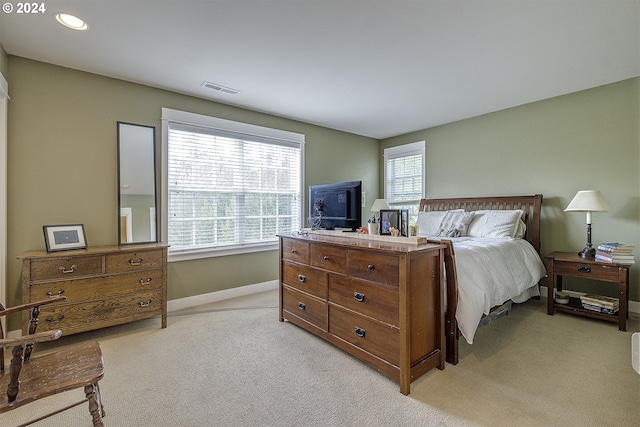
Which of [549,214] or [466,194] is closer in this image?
[549,214]

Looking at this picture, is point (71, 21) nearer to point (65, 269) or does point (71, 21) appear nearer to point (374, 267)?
point (65, 269)

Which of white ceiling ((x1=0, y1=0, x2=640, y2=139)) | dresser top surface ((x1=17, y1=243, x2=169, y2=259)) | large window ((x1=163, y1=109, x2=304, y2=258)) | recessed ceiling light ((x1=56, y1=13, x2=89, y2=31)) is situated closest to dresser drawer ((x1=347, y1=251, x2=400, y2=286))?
large window ((x1=163, y1=109, x2=304, y2=258))

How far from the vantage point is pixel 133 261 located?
2736 mm

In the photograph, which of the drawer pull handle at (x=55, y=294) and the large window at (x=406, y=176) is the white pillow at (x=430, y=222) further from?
the drawer pull handle at (x=55, y=294)

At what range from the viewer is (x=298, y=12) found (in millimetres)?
2049

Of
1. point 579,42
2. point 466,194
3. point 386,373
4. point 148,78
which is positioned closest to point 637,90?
point 579,42

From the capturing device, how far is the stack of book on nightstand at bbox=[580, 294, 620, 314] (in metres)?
2.85

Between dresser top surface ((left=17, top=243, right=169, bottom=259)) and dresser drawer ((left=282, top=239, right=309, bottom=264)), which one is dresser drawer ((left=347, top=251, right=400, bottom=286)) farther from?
dresser top surface ((left=17, top=243, right=169, bottom=259))

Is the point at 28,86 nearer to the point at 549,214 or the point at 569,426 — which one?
the point at 569,426

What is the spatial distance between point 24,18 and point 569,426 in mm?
4348

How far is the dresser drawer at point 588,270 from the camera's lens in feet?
9.23

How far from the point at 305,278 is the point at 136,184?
2132 mm

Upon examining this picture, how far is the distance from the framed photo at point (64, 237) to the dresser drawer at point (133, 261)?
389mm

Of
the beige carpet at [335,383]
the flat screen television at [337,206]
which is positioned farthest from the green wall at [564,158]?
the flat screen television at [337,206]
